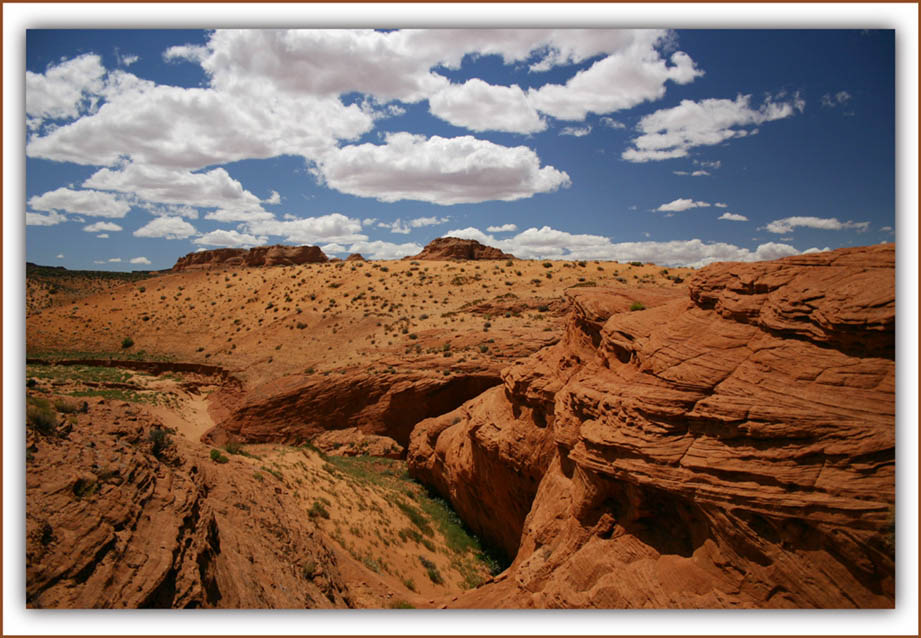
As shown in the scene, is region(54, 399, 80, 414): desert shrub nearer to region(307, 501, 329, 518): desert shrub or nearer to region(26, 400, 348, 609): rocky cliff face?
region(26, 400, 348, 609): rocky cliff face

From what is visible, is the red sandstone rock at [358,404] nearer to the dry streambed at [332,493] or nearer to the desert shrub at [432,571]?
the dry streambed at [332,493]

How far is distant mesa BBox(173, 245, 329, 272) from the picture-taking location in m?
60.8

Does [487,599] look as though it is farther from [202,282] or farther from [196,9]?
[202,282]

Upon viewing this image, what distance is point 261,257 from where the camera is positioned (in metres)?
64.1

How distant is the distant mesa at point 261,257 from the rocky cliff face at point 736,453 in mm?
51090

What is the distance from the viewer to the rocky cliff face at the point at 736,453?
5.30m

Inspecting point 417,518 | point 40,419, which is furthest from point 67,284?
point 40,419

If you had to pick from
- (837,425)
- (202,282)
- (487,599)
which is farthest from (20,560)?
(202,282)

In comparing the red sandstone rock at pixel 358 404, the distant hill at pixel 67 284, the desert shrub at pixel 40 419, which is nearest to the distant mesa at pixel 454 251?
the distant hill at pixel 67 284

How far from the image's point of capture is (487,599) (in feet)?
28.0

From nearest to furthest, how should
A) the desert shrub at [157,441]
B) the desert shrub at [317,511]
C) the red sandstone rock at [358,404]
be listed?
the desert shrub at [157,441] → the desert shrub at [317,511] → the red sandstone rock at [358,404]

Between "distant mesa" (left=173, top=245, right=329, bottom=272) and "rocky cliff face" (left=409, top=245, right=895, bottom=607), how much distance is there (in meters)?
51.1

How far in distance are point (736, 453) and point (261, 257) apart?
6571 centimetres

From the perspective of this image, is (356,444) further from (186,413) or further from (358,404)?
(186,413)
